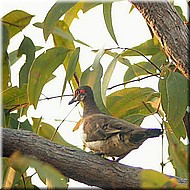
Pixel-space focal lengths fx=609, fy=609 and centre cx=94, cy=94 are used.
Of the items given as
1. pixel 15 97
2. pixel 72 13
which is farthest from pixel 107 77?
pixel 72 13

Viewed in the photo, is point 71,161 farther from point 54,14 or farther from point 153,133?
point 54,14

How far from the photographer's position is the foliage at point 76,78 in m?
1.80

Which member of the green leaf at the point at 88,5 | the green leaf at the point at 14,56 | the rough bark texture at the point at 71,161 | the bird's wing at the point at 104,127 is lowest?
the rough bark texture at the point at 71,161

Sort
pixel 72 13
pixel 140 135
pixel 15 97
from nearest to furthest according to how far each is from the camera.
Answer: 1. pixel 140 135
2. pixel 15 97
3. pixel 72 13

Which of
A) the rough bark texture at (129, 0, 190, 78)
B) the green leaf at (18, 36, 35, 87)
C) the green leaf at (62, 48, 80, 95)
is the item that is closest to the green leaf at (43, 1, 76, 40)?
the green leaf at (62, 48, 80, 95)

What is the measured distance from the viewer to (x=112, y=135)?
1.93 metres

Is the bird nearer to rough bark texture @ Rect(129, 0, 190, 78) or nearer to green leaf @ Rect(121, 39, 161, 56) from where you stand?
green leaf @ Rect(121, 39, 161, 56)

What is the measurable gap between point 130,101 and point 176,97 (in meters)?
0.40

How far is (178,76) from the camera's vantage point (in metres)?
1.73

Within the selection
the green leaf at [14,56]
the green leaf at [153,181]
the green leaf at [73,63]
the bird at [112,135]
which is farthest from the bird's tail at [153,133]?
the green leaf at [153,181]

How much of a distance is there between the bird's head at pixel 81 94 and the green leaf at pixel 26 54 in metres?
0.21

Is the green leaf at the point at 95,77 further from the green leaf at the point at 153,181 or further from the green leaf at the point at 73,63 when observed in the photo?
the green leaf at the point at 153,181

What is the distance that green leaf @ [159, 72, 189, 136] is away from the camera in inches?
66.6

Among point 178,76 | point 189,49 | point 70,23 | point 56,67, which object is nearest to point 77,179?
point 189,49
